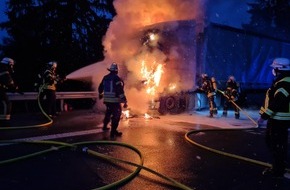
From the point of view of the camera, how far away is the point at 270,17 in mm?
42344

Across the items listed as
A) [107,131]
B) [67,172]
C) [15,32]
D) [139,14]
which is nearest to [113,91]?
[107,131]

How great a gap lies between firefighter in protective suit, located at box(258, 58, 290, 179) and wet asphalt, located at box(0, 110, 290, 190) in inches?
12.8

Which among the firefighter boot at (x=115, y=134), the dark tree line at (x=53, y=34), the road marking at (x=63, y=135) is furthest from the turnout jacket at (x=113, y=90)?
the dark tree line at (x=53, y=34)

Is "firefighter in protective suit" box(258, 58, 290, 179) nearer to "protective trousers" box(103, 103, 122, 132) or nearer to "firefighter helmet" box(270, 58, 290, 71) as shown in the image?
"firefighter helmet" box(270, 58, 290, 71)

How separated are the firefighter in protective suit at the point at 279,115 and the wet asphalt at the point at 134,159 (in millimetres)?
325

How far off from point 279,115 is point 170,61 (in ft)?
28.1

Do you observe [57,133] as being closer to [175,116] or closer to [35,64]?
[175,116]

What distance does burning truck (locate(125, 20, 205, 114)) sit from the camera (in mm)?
13148

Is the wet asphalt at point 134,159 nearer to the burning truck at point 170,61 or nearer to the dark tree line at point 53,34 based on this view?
the burning truck at point 170,61

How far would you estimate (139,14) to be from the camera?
46.0ft

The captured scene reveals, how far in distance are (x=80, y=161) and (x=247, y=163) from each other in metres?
3.13

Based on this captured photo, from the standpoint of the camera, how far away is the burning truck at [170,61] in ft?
43.1

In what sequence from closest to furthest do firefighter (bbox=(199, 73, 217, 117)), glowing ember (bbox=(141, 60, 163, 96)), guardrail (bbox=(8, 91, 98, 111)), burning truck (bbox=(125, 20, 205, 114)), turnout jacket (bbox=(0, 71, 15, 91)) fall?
turnout jacket (bbox=(0, 71, 15, 91))
guardrail (bbox=(8, 91, 98, 111))
firefighter (bbox=(199, 73, 217, 117))
glowing ember (bbox=(141, 60, 163, 96))
burning truck (bbox=(125, 20, 205, 114))

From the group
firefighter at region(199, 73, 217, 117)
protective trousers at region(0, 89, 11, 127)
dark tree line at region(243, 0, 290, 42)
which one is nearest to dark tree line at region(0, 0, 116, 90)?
protective trousers at region(0, 89, 11, 127)
